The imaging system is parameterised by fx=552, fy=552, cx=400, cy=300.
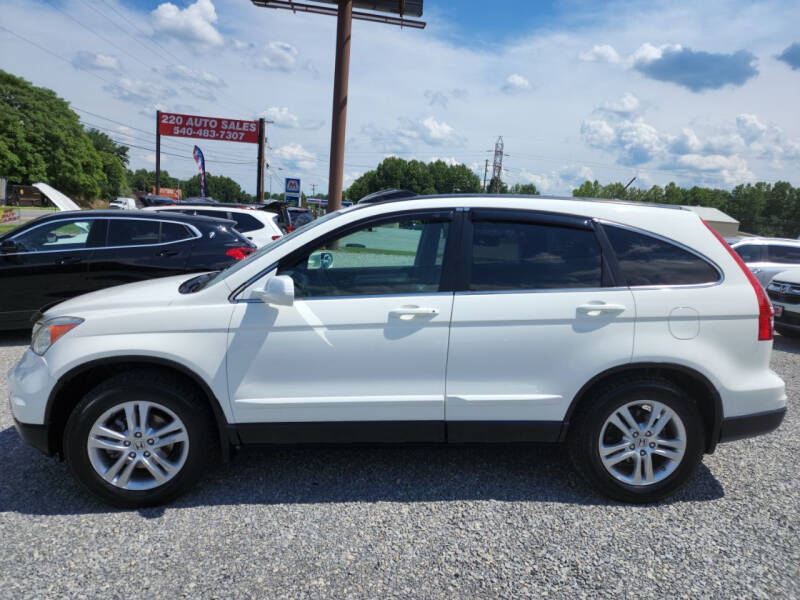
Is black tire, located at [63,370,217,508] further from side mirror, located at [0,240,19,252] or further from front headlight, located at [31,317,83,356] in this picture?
side mirror, located at [0,240,19,252]

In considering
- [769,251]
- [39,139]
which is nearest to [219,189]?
[39,139]

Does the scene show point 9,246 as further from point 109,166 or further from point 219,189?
point 219,189

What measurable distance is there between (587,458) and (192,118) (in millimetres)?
38347

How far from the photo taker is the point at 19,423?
307 cm

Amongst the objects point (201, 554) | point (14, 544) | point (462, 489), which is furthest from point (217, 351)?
point (462, 489)

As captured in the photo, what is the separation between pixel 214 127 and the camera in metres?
36.2

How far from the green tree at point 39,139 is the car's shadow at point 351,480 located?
7515cm

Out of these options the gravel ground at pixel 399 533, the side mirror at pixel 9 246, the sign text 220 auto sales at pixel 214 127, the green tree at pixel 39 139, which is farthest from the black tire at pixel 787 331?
the green tree at pixel 39 139

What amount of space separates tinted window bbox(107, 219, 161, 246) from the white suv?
3.98 meters

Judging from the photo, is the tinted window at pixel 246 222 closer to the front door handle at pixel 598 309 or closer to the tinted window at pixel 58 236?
the tinted window at pixel 58 236

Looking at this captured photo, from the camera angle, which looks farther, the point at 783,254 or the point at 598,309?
the point at 783,254

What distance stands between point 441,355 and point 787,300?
775 centimetres

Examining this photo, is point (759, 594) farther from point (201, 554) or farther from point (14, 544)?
point (14, 544)

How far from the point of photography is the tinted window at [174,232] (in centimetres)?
716
